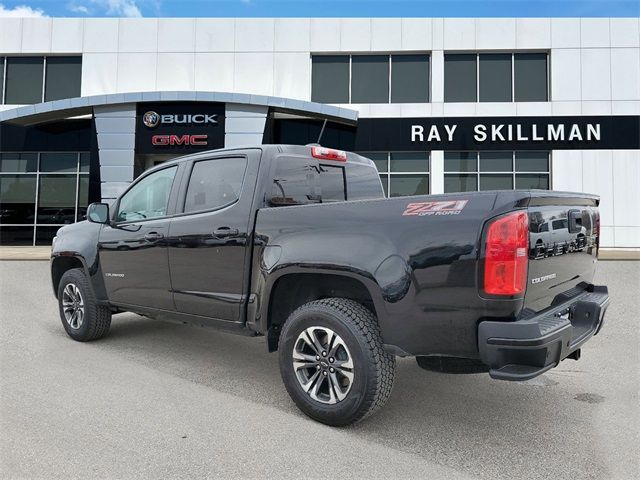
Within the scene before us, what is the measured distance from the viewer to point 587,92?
18453 mm

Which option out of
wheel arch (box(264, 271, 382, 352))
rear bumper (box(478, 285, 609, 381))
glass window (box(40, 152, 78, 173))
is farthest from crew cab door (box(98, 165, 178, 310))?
glass window (box(40, 152, 78, 173))

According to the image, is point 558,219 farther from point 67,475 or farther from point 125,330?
point 125,330

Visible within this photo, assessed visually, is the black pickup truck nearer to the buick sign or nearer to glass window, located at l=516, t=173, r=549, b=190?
the buick sign

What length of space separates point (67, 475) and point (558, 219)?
10.6ft

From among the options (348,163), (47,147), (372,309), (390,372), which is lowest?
(390,372)

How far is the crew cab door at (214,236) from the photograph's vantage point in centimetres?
387

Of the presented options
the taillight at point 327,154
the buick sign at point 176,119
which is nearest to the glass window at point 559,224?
the taillight at point 327,154

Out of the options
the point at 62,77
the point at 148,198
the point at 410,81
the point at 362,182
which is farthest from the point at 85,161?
the point at 362,182

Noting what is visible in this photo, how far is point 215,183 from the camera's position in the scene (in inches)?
168

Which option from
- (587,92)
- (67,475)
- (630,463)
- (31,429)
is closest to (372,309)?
(630,463)

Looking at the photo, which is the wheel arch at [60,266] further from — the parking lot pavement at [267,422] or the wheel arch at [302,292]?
the wheel arch at [302,292]

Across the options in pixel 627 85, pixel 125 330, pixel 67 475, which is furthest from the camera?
pixel 627 85

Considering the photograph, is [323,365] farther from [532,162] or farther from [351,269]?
[532,162]

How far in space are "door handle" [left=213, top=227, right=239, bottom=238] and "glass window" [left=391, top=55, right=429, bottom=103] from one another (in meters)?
16.2
